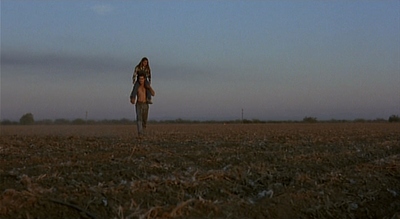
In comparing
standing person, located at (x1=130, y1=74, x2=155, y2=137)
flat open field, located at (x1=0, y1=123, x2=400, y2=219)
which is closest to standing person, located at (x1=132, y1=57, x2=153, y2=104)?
standing person, located at (x1=130, y1=74, x2=155, y2=137)

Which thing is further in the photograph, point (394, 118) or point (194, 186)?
point (394, 118)

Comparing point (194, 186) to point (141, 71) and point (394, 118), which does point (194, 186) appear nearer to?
point (141, 71)

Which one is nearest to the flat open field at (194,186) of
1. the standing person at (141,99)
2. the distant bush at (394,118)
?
the standing person at (141,99)

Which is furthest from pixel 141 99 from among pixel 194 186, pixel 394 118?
pixel 394 118

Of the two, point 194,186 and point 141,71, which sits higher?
point 141,71

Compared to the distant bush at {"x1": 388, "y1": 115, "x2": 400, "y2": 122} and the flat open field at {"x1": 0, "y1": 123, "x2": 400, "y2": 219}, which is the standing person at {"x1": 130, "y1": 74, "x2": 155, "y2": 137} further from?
the distant bush at {"x1": 388, "y1": 115, "x2": 400, "y2": 122}

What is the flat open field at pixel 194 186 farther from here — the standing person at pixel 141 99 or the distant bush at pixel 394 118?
the distant bush at pixel 394 118

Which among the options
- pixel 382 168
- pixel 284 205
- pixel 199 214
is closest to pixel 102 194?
pixel 199 214

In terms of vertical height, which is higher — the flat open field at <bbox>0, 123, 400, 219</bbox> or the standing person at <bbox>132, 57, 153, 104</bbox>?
the standing person at <bbox>132, 57, 153, 104</bbox>

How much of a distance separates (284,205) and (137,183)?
2143 millimetres

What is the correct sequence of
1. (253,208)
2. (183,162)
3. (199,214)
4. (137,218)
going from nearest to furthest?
(137,218) < (199,214) < (253,208) < (183,162)

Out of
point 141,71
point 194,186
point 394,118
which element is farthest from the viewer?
point 394,118

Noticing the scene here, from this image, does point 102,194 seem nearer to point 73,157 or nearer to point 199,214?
point 199,214

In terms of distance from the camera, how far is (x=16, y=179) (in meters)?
7.44
